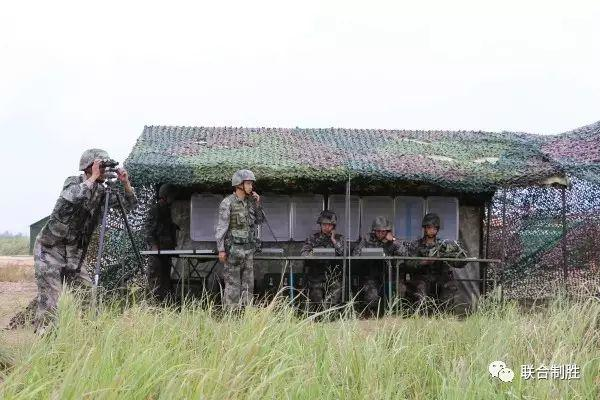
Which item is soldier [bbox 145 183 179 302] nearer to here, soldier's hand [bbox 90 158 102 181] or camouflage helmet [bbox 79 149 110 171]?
camouflage helmet [bbox 79 149 110 171]

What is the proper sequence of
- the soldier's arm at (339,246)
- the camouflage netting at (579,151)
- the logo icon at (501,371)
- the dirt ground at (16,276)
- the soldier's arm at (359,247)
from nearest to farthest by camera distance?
the logo icon at (501,371) → the camouflage netting at (579,151) → the soldier's arm at (359,247) → the soldier's arm at (339,246) → the dirt ground at (16,276)

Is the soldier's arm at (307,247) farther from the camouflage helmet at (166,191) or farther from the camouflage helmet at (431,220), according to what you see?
the camouflage helmet at (166,191)

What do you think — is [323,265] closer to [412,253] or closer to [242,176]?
[412,253]

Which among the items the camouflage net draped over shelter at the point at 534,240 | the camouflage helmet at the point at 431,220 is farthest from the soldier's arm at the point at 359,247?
the camouflage net draped over shelter at the point at 534,240

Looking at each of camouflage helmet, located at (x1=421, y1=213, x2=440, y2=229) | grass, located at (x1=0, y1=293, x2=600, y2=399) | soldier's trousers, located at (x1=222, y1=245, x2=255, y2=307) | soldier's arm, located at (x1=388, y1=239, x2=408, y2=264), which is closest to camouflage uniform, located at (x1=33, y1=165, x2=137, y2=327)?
grass, located at (x1=0, y1=293, x2=600, y2=399)

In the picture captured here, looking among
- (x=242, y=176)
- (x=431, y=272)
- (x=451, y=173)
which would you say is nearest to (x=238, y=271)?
(x=242, y=176)

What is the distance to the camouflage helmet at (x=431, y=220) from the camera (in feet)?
29.9

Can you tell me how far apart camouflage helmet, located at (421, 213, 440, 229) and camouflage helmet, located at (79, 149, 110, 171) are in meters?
4.42

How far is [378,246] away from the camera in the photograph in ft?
30.2

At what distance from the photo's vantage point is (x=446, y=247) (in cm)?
876

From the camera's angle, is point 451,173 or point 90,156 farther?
point 451,173

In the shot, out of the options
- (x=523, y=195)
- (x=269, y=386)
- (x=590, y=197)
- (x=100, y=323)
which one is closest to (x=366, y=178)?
(x=523, y=195)

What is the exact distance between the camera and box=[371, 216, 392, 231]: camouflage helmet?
362 inches

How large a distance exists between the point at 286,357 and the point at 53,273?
3578mm
